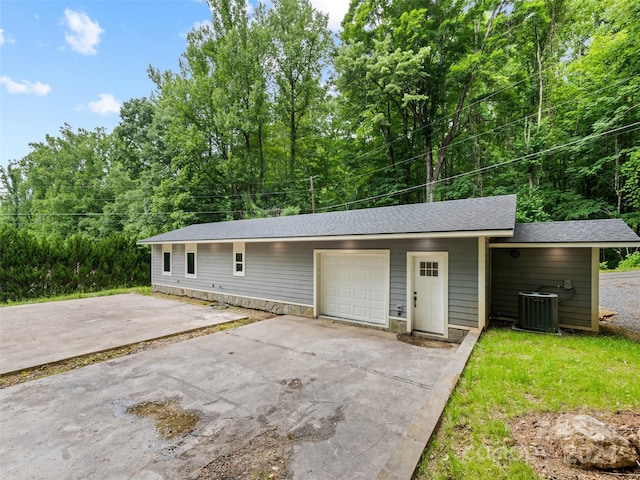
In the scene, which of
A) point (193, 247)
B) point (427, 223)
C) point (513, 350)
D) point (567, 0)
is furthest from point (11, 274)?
point (567, 0)

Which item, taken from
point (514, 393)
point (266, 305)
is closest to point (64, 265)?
point (266, 305)

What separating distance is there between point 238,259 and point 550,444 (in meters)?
9.22

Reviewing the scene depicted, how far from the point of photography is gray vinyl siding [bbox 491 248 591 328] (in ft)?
19.7

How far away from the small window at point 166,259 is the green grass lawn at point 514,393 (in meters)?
12.5

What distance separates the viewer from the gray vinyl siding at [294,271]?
229 inches

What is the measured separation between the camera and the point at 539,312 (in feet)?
19.0

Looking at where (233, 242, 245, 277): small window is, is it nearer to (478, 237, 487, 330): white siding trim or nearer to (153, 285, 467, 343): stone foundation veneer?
(153, 285, 467, 343): stone foundation veneer

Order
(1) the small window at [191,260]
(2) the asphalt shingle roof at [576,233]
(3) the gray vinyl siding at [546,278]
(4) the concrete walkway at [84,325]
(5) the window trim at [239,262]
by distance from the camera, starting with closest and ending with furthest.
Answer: (2) the asphalt shingle roof at [576,233]
(4) the concrete walkway at [84,325]
(3) the gray vinyl siding at [546,278]
(5) the window trim at [239,262]
(1) the small window at [191,260]

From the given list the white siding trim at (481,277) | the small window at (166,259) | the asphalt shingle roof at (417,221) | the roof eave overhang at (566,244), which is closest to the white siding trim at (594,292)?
the roof eave overhang at (566,244)

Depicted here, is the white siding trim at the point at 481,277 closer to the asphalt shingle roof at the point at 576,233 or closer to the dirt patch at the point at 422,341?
the dirt patch at the point at 422,341

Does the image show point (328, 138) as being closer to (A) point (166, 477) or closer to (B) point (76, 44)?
(B) point (76, 44)

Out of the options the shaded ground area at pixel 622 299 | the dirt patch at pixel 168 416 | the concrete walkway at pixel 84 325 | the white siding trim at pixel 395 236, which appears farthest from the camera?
the shaded ground area at pixel 622 299

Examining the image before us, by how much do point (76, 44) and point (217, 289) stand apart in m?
12.0

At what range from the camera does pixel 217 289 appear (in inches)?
427
